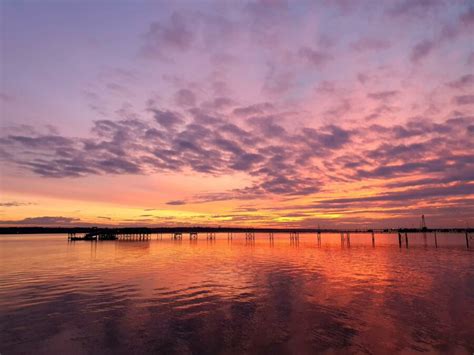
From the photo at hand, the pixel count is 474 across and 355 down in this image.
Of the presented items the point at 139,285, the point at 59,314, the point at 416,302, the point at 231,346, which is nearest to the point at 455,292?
the point at 416,302

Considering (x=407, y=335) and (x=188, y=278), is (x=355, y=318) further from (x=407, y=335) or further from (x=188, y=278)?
(x=188, y=278)

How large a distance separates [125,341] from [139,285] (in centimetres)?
1519

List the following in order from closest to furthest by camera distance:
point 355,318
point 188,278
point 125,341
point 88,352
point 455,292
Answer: point 88,352, point 125,341, point 355,318, point 455,292, point 188,278

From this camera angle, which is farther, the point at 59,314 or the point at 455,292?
the point at 455,292

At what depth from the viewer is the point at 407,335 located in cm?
1659

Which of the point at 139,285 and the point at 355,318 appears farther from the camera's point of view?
the point at 139,285

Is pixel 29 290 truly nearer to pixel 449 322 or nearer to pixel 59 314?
pixel 59 314

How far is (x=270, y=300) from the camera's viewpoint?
79.9ft

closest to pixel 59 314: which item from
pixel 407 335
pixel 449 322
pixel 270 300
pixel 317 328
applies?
pixel 270 300

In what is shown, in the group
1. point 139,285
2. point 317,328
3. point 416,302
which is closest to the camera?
point 317,328

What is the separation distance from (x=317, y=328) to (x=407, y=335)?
4.79 metres

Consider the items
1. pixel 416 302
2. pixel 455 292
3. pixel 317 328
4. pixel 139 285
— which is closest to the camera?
pixel 317 328

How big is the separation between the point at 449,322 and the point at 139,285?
25.7 m

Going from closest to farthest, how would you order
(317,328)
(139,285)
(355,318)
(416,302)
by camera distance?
(317,328), (355,318), (416,302), (139,285)
